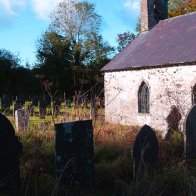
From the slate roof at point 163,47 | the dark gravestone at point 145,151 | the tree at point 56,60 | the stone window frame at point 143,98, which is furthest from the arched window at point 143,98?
the tree at point 56,60

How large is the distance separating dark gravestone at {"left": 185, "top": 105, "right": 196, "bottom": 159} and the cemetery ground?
0.21 metres

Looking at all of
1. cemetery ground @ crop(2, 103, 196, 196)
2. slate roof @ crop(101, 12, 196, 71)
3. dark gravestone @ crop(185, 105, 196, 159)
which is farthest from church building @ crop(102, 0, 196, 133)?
dark gravestone @ crop(185, 105, 196, 159)

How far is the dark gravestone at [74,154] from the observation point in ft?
17.4

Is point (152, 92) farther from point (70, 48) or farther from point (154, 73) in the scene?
point (70, 48)

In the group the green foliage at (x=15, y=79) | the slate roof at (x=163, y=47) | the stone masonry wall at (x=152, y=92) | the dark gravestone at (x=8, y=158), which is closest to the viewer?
the dark gravestone at (x=8, y=158)

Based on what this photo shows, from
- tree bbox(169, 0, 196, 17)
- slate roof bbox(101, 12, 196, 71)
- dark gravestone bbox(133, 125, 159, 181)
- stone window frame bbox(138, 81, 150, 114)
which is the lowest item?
dark gravestone bbox(133, 125, 159, 181)

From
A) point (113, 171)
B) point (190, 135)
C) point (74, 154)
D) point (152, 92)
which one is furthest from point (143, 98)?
point (74, 154)

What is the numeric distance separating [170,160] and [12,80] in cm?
3550

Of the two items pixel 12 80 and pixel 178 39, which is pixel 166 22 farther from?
pixel 12 80

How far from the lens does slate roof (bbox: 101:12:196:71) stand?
17366 mm

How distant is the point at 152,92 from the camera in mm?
18797

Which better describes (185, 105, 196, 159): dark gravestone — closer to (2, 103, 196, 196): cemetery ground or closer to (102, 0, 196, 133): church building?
(2, 103, 196, 196): cemetery ground

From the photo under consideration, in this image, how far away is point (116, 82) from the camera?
21562 mm

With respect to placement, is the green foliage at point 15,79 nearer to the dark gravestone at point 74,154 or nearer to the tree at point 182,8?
the tree at point 182,8
